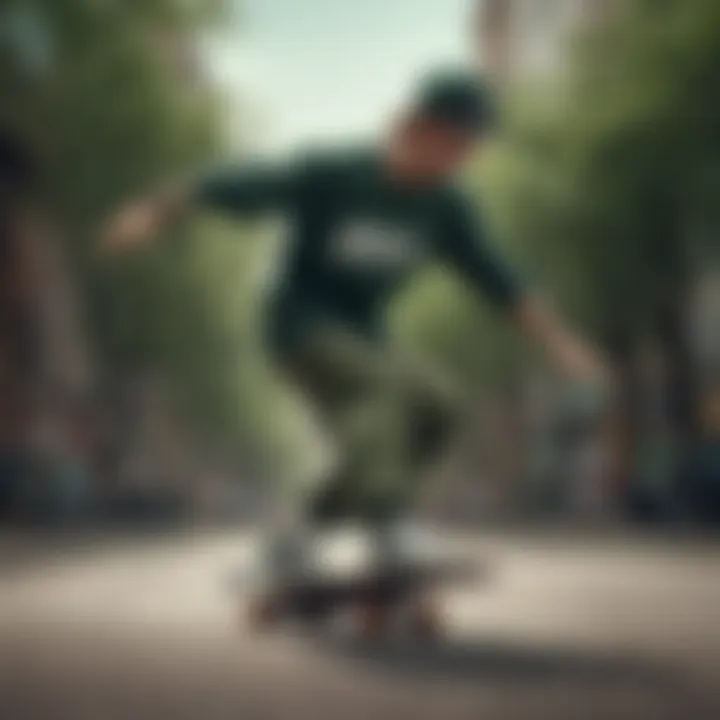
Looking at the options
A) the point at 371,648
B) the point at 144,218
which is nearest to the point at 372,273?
the point at 144,218

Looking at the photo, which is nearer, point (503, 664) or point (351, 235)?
point (503, 664)

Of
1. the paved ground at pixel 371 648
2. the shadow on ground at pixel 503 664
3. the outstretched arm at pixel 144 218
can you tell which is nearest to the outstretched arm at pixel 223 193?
the outstretched arm at pixel 144 218

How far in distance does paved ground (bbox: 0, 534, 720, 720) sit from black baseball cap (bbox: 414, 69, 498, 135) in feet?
1.48

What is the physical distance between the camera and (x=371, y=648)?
51.8 inches

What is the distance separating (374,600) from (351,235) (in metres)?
0.40

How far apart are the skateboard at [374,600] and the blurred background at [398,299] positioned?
6 cm

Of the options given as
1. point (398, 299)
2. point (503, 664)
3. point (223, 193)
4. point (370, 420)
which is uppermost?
point (223, 193)

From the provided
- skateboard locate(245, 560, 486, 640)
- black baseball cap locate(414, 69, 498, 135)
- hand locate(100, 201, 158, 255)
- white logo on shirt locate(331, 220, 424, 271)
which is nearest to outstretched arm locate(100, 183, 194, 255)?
hand locate(100, 201, 158, 255)

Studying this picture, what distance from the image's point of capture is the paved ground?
125 cm

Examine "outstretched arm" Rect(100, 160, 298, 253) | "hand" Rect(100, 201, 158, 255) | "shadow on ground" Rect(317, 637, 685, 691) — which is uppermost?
"outstretched arm" Rect(100, 160, 298, 253)

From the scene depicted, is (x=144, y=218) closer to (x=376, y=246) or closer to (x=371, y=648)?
(x=376, y=246)

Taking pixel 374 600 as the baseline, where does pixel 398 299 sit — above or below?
above

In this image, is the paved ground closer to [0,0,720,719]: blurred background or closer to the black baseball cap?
[0,0,720,719]: blurred background

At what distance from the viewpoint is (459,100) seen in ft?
4.46
